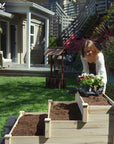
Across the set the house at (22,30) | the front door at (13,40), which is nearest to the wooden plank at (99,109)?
the house at (22,30)

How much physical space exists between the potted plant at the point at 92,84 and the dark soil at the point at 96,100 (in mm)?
56

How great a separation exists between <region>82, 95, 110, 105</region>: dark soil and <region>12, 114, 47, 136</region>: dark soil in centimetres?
60

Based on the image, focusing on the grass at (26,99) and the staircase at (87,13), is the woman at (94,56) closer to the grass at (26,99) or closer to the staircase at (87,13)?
the grass at (26,99)

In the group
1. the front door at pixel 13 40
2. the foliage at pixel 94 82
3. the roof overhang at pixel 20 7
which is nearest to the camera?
the foliage at pixel 94 82

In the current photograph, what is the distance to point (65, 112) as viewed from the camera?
8.68 ft

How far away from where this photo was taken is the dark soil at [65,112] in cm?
246

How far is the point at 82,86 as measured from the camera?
271 centimetres

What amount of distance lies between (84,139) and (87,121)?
0.21 meters

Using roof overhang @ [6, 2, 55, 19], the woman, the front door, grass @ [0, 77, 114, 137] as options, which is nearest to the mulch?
the woman

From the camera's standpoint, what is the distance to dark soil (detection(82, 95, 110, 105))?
2445 millimetres

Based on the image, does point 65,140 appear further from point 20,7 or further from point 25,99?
point 20,7

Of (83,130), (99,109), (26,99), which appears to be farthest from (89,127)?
(26,99)

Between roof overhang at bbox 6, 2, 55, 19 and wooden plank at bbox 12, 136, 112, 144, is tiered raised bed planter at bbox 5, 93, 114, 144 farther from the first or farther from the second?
roof overhang at bbox 6, 2, 55, 19

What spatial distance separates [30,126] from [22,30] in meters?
12.6
